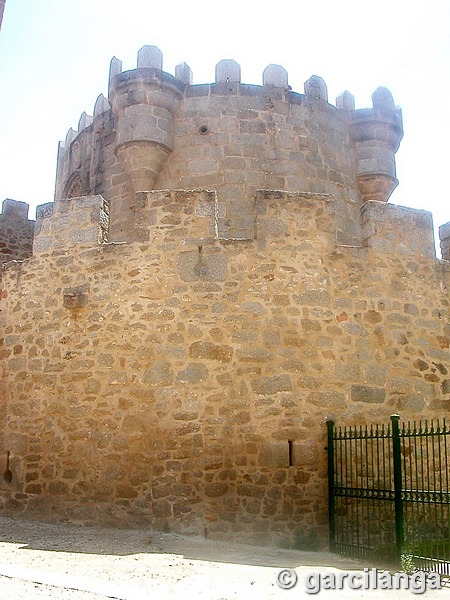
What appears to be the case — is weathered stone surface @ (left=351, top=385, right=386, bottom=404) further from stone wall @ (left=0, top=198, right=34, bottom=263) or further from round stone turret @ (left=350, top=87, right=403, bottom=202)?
stone wall @ (left=0, top=198, right=34, bottom=263)

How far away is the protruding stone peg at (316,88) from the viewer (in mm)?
12180

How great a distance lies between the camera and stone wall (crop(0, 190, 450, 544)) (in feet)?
26.4

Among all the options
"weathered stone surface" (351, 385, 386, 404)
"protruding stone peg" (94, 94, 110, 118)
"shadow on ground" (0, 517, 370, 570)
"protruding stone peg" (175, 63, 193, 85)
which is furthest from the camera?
"protruding stone peg" (94, 94, 110, 118)

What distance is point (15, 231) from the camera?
606 inches

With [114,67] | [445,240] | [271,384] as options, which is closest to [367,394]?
[271,384]

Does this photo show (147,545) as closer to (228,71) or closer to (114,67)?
(228,71)

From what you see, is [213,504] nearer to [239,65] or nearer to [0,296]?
[0,296]

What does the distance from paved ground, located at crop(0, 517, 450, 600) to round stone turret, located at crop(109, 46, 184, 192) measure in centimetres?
628

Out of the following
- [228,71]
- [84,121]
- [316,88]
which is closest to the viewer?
[228,71]

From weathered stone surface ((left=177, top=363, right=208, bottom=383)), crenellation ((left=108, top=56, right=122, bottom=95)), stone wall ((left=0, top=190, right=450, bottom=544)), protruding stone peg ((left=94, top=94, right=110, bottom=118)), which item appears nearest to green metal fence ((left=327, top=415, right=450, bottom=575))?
stone wall ((left=0, top=190, right=450, bottom=544))

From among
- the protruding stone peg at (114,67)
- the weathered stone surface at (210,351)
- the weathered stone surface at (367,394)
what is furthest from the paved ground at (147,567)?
the protruding stone peg at (114,67)

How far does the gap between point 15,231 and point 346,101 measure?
8223 millimetres

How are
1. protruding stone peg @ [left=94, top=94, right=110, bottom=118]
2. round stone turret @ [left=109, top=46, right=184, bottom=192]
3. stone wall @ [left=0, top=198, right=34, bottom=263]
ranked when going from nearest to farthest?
round stone turret @ [left=109, top=46, right=184, bottom=192], protruding stone peg @ [left=94, top=94, right=110, bottom=118], stone wall @ [left=0, top=198, right=34, bottom=263]

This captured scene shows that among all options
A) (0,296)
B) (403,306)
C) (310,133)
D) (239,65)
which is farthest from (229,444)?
(239,65)
